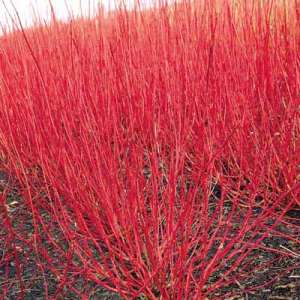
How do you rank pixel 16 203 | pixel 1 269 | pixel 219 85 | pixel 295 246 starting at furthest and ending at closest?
pixel 16 203 → pixel 1 269 → pixel 295 246 → pixel 219 85

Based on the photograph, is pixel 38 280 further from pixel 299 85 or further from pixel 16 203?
pixel 299 85

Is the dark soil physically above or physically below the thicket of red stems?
below

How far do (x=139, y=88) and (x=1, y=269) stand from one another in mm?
1179

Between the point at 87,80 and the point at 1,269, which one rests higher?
the point at 87,80

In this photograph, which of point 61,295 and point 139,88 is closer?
point 139,88

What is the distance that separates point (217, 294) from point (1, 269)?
1.08 metres

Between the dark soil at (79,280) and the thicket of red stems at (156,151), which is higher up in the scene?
the thicket of red stems at (156,151)

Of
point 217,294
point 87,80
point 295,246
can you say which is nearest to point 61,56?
point 87,80

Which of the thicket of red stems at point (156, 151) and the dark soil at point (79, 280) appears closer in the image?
the thicket of red stems at point (156, 151)

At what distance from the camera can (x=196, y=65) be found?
172 cm

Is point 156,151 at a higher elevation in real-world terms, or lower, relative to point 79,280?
higher

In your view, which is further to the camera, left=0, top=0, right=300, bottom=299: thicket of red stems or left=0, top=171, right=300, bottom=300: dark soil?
left=0, top=171, right=300, bottom=300: dark soil

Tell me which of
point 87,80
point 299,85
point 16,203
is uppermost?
point 87,80

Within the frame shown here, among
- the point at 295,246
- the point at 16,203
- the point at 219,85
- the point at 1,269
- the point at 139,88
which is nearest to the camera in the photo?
the point at 139,88
